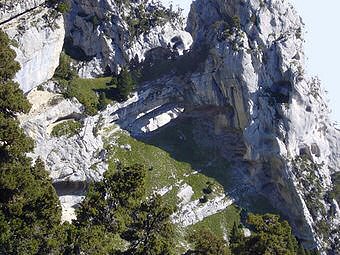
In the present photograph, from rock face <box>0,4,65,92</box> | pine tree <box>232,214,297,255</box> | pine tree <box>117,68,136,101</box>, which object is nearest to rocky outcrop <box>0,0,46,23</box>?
rock face <box>0,4,65,92</box>

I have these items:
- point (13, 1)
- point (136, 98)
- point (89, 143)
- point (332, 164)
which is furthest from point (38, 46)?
point (332, 164)

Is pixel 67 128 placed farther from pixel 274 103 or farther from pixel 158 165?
pixel 274 103

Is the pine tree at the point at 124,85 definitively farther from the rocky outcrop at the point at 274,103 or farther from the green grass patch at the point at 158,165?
the rocky outcrop at the point at 274,103

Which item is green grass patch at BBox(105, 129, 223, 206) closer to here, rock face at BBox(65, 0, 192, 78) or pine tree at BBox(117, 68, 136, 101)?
pine tree at BBox(117, 68, 136, 101)

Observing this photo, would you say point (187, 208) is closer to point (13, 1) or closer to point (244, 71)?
point (244, 71)

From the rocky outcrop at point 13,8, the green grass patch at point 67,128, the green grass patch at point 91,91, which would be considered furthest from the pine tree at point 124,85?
the rocky outcrop at point 13,8

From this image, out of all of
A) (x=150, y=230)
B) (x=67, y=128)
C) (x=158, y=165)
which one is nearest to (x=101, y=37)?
→ (x=67, y=128)
